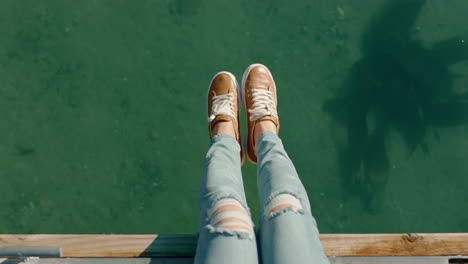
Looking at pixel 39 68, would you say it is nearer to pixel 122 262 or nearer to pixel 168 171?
pixel 168 171

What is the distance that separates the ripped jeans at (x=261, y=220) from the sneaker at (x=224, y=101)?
0.33 metres

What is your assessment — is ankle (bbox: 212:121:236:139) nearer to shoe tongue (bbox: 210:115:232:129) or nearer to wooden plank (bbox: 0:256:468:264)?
shoe tongue (bbox: 210:115:232:129)

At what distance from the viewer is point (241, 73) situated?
192cm

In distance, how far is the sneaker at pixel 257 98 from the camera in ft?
5.18

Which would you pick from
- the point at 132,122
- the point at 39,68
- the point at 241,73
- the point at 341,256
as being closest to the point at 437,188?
the point at 341,256

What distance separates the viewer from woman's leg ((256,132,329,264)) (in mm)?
951

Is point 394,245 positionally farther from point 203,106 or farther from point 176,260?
point 203,106

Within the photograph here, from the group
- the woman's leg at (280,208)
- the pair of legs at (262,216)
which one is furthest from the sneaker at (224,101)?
the pair of legs at (262,216)

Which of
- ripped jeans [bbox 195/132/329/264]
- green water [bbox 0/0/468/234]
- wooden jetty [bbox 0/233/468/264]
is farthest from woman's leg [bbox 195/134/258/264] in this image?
green water [bbox 0/0/468/234]

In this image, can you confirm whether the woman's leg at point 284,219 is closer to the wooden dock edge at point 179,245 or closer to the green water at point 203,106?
the wooden dock edge at point 179,245

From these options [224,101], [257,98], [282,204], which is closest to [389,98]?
[257,98]

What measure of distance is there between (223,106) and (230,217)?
2.21ft

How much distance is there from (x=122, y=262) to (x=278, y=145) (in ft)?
2.09

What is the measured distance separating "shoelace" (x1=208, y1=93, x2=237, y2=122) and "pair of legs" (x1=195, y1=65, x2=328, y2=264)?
9.2 inches
